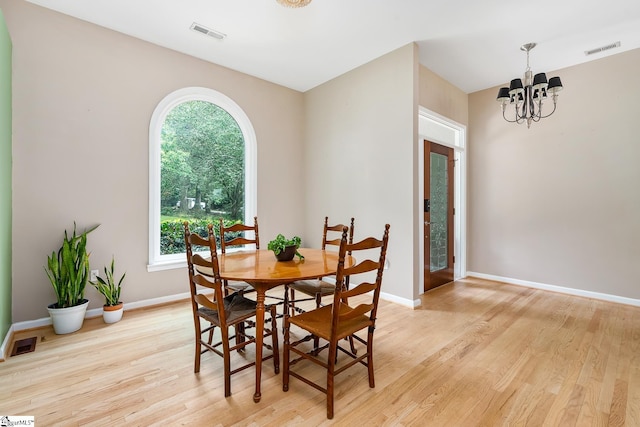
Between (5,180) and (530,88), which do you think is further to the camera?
(530,88)

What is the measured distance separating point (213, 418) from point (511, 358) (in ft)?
7.17

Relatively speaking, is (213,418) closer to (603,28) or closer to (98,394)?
(98,394)

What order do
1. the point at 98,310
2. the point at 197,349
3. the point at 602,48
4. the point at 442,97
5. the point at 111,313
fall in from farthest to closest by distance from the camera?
the point at 442,97, the point at 602,48, the point at 98,310, the point at 111,313, the point at 197,349

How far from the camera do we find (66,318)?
2.58 meters

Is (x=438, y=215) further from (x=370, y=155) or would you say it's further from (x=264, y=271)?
(x=264, y=271)

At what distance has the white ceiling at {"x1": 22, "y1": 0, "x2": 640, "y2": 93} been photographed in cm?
265

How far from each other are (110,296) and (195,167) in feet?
5.72

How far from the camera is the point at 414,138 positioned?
3.29 meters

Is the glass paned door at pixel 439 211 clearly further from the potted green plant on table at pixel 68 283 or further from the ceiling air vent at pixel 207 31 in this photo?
the potted green plant on table at pixel 68 283

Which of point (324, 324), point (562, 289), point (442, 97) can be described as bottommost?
point (562, 289)

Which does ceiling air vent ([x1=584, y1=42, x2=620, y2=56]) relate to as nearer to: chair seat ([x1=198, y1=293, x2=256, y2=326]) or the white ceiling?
the white ceiling

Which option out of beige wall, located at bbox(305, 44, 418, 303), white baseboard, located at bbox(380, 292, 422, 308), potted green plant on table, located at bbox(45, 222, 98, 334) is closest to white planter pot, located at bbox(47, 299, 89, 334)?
potted green plant on table, located at bbox(45, 222, 98, 334)

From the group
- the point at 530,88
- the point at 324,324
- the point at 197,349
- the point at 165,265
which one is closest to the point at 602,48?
the point at 530,88

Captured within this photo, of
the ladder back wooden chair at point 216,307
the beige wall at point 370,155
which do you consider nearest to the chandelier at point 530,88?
the beige wall at point 370,155
